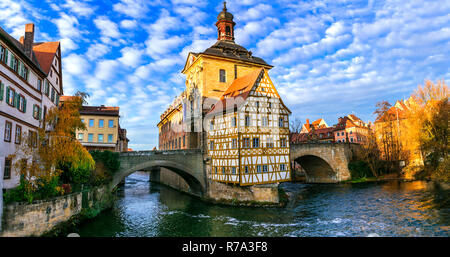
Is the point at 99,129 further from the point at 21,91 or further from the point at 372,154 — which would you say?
the point at 372,154

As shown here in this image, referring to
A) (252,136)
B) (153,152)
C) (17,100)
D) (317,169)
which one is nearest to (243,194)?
(252,136)

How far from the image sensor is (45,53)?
2084cm

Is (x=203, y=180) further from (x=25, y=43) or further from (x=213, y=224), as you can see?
(x=25, y=43)

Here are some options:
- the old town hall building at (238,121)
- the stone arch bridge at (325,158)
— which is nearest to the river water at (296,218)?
the old town hall building at (238,121)

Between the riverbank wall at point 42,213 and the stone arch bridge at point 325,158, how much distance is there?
26760 mm

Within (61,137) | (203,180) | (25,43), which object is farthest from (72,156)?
(203,180)

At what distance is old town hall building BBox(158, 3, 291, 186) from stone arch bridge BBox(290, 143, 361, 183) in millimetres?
13386

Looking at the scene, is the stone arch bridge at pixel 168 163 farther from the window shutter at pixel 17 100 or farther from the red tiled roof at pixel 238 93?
the window shutter at pixel 17 100

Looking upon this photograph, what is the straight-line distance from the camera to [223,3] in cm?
3559

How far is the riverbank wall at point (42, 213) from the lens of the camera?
1177 cm

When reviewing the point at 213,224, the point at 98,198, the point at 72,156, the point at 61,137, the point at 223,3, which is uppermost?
the point at 223,3

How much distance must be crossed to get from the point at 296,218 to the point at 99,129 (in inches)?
1092

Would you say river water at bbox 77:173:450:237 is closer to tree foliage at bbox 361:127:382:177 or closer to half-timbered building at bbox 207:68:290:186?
half-timbered building at bbox 207:68:290:186
